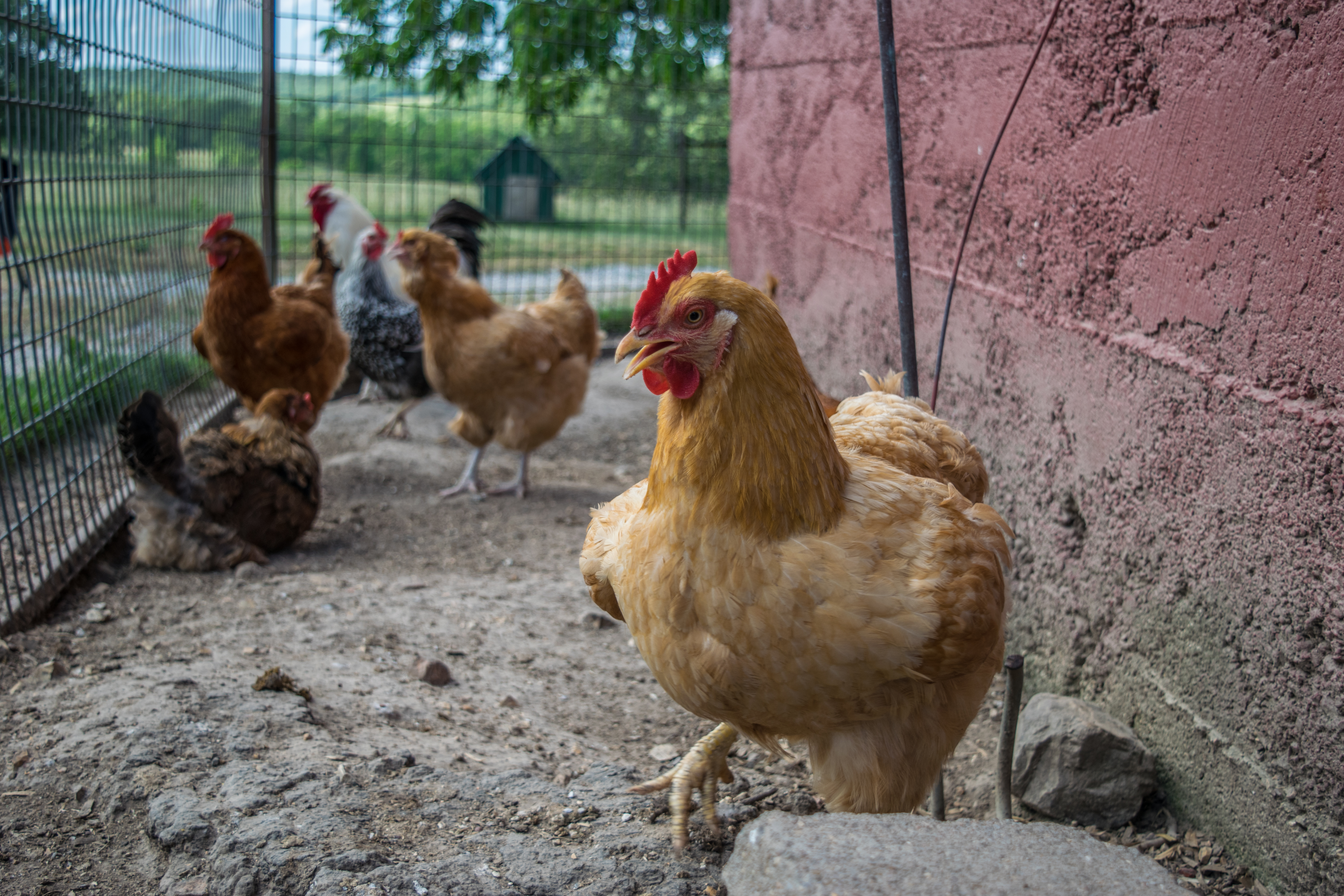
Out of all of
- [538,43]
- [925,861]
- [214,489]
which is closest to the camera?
[925,861]

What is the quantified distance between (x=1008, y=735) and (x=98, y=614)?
305 centimetres

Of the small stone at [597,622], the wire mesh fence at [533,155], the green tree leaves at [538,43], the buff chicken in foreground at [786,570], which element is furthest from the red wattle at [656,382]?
the green tree leaves at [538,43]

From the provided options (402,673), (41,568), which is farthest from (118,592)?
(402,673)

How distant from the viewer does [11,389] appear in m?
3.29

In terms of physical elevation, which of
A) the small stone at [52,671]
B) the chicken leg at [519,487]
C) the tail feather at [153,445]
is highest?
the tail feather at [153,445]

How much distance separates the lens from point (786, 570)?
1736mm

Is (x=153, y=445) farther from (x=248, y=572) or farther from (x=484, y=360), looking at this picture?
(x=484, y=360)

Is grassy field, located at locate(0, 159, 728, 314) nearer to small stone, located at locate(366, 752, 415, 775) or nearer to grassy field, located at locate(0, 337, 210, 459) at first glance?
grassy field, located at locate(0, 337, 210, 459)

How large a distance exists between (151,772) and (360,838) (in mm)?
597

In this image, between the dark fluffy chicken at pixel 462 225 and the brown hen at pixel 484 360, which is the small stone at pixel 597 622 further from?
the dark fluffy chicken at pixel 462 225

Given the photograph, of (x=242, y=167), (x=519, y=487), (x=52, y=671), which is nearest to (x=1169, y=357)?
(x=52, y=671)

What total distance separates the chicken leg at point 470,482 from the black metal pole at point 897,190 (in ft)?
11.7

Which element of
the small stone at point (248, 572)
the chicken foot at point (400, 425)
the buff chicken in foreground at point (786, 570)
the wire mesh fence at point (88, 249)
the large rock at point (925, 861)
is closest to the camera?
the large rock at point (925, 861)

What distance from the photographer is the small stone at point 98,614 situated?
3.31m
